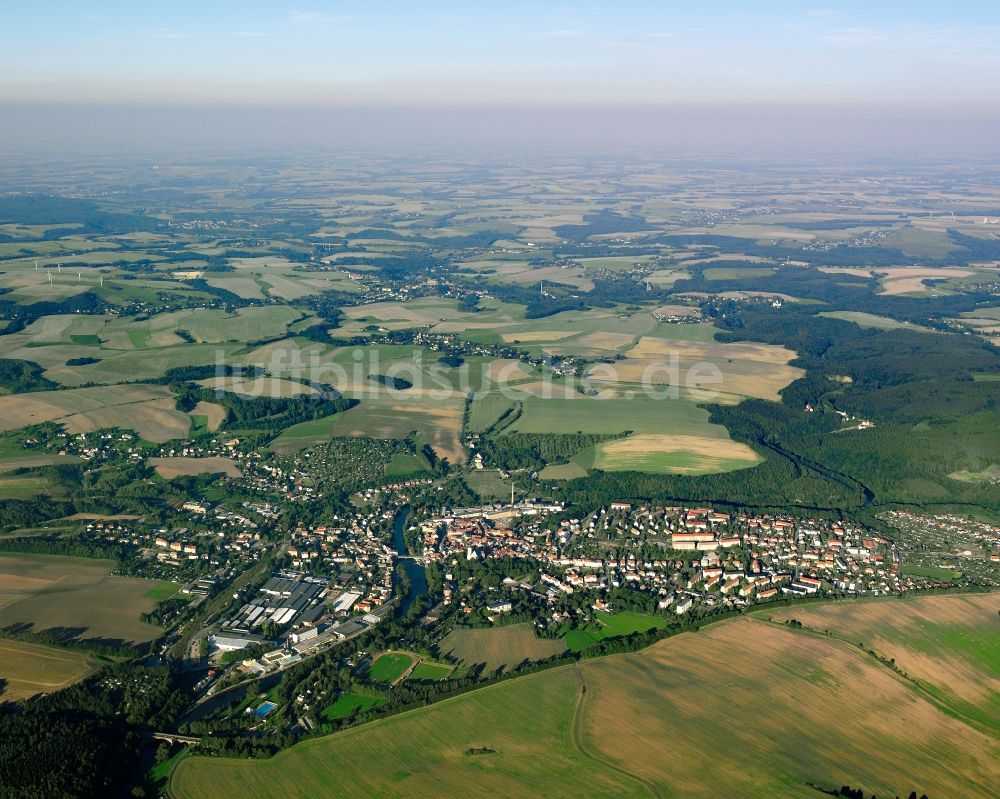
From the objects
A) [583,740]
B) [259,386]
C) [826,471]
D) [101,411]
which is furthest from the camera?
[259,386]

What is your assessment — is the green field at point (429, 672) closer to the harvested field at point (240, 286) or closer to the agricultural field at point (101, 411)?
the agricultural field at point (101, 411)

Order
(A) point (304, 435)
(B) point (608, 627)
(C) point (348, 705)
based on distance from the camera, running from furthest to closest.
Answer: (A) point (304, 435)
(B) point (608, 627)
(C) point (348, 705)

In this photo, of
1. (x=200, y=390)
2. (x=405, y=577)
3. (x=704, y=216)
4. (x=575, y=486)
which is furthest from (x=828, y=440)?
(x=704, y=216)

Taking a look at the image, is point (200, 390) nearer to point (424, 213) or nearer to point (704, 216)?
point (424, 213)

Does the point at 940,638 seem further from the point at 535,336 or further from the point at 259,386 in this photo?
the point at 535,336

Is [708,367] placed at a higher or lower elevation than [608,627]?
higher

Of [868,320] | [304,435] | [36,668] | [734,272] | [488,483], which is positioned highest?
[734,272]

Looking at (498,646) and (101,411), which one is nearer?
(498,646)

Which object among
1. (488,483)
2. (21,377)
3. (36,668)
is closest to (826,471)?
(488,483)
